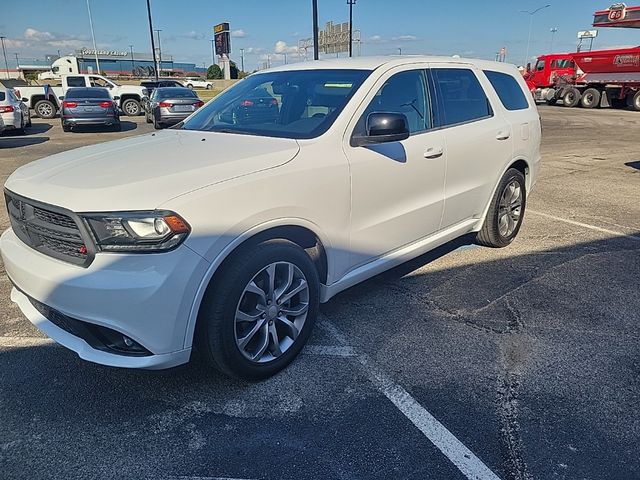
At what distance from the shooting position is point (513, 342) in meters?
3.43

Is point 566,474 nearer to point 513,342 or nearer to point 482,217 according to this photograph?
point 513,342

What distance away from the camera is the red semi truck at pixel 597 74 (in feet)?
88.1

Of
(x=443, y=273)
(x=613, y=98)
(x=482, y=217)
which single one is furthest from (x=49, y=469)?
(x=613, y=98)

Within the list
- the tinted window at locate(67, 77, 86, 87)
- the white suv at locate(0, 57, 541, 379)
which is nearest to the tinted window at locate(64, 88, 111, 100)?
the tinted window at locate(67, 77, 86, 87)

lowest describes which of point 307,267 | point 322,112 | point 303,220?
point 307,267

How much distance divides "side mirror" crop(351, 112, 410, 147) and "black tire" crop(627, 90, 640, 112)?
2958 cm

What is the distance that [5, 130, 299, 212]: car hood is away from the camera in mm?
2422

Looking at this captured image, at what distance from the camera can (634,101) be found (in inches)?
1077

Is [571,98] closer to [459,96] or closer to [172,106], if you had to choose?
[172,106]

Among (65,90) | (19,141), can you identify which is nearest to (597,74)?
(65,90)

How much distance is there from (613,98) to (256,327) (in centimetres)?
3286

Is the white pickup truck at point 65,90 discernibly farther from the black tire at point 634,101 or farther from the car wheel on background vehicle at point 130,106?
the black tire at point 634,101

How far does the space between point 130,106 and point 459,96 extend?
23.1 metres

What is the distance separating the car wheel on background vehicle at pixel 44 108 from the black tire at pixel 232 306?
24.3 metres
